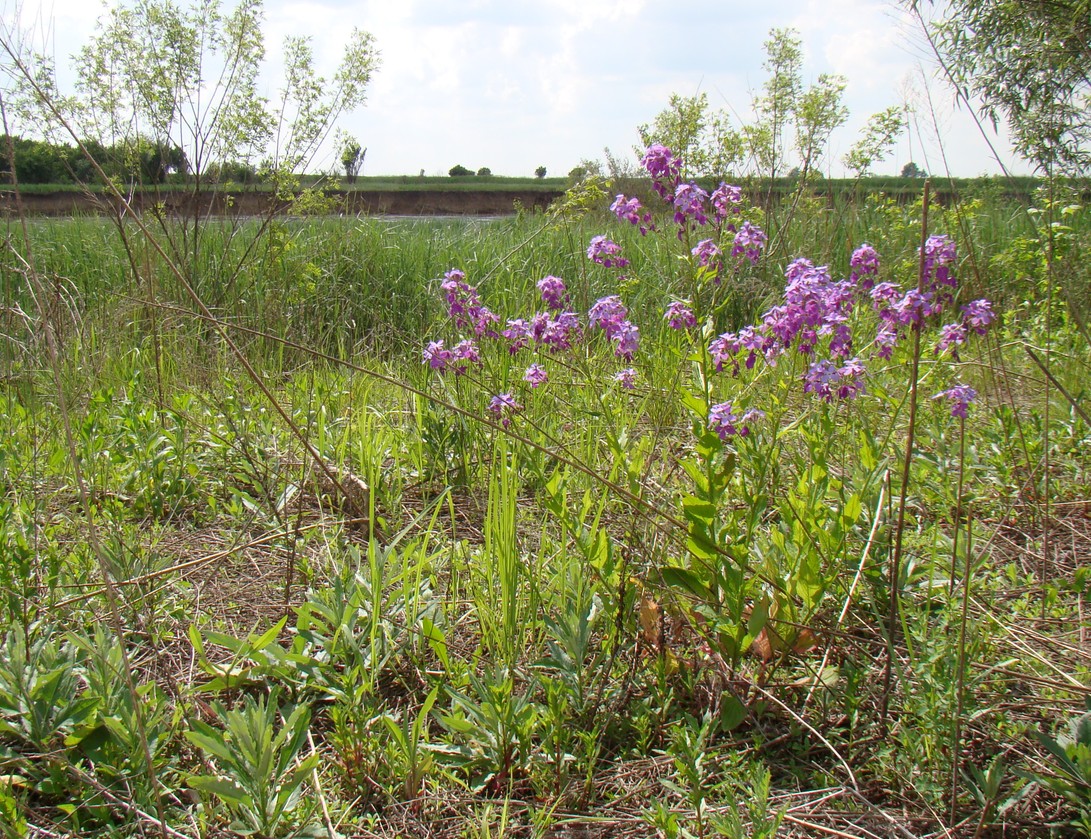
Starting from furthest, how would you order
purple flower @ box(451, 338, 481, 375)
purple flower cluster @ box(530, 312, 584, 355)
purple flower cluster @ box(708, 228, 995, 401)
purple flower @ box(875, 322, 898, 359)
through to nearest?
purple flower @ box(451, 338, 481, 375), purple flower cluster @ box(530, 312, 584, 355), purple flower @ box(875, 322, 898, 359), purple flower cluster @ box(708, 228, 995, 401)

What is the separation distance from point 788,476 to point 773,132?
464 cm

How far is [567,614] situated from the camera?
1457mm

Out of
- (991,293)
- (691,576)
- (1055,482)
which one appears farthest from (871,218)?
(691,576)

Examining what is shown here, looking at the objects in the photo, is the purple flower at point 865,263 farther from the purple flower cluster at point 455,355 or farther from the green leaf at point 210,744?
the green leaf at point 210,744

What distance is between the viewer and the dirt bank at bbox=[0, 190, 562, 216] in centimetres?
647

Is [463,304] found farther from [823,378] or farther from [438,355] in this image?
[823,378]

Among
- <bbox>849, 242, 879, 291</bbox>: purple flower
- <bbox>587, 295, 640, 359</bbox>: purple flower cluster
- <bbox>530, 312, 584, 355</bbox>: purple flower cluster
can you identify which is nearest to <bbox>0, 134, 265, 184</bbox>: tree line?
<bbox>530, 312, 584, 355</bbox>: purple flower cluster

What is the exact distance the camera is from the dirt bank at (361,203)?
6.47 meters

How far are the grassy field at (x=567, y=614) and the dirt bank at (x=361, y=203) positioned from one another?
3.89m

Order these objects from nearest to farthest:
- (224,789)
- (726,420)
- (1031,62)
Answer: (224,789) → (726,420) → (1031,62)

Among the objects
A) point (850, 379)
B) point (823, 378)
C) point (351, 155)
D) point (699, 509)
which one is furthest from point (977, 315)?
point (351, 155)

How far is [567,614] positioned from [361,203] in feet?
24.1

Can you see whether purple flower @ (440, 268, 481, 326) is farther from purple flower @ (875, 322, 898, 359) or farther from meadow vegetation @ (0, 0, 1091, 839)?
purple flower @ (875, 322, 898, 359)

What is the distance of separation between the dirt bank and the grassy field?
389 centimetres
